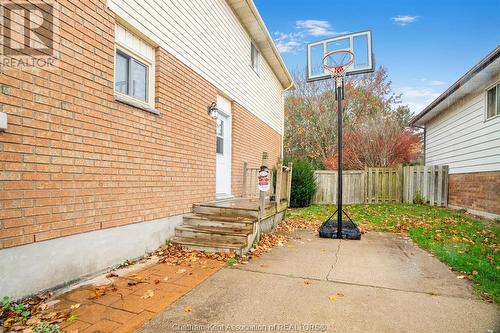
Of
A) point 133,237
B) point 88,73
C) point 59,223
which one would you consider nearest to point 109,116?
point 88,73

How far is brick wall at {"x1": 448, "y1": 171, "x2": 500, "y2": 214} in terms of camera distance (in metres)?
8.32

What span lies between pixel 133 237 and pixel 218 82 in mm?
4443

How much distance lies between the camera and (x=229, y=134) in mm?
8477

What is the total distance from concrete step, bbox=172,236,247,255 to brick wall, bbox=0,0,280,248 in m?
0.65

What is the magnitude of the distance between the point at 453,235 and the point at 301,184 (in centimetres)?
604

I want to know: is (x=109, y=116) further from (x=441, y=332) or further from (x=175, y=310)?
(x=441, y=332)

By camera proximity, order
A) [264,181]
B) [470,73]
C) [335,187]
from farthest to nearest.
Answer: [335,187] < [470,73] < [264,181]

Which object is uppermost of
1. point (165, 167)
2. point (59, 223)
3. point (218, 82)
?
point (218, 82)

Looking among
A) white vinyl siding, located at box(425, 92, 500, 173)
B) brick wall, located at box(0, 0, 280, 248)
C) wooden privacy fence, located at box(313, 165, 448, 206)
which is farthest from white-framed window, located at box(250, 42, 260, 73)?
white vinyl siding, located at box(425, 92, 500, 173)

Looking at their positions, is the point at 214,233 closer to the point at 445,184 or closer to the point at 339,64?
the point at 339,64

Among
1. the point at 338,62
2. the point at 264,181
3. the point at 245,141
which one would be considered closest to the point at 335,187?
the point at 245,141

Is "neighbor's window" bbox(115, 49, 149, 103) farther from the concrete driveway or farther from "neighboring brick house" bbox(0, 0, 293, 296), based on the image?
the concrete driveway

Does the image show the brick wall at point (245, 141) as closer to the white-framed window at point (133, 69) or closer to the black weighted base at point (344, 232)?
the black weighted base at point (344, 232)

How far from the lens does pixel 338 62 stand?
684 cm
